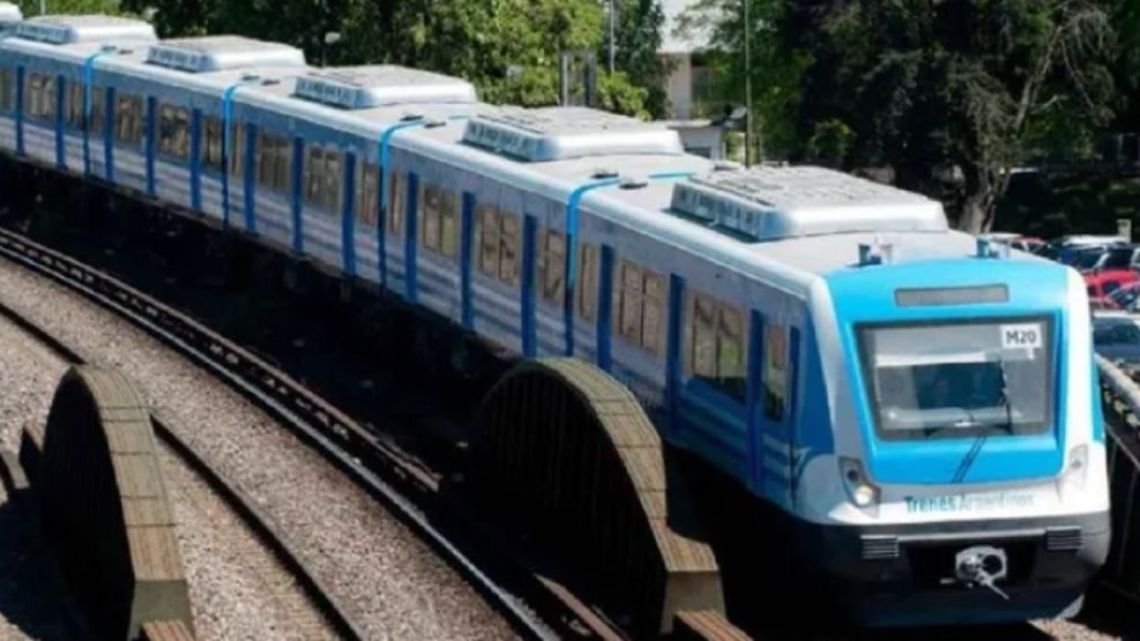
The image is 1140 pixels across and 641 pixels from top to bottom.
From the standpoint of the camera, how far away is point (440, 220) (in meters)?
27.7

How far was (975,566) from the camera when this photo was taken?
685 inches

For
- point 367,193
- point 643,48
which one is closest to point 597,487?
point 367,193

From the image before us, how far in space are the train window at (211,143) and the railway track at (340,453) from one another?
70.6 inches

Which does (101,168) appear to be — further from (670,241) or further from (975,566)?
(975,566)

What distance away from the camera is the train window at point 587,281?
22.6 metres

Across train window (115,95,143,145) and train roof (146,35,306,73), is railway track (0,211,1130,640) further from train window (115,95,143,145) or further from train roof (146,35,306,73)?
train roof (146,35,306,73)

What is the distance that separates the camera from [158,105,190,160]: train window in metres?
36.9

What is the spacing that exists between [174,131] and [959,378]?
21.4m

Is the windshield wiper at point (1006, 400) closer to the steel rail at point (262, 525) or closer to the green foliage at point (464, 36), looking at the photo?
the steel rail at point (262, 525)

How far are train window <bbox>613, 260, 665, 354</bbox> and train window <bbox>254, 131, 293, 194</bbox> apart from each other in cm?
1164

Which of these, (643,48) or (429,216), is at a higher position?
(429,216)

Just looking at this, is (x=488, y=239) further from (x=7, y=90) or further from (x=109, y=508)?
(x=7, y=90)

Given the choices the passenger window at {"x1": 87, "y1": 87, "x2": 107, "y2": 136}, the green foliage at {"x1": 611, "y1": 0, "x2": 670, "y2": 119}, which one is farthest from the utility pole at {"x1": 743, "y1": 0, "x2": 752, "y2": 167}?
the green foliage at {"x1": 611, "y1": 0, "x2": 670, "y2": 119}

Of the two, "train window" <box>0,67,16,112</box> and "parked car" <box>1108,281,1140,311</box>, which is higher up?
"train window" <box>0,67,16,112</box>
